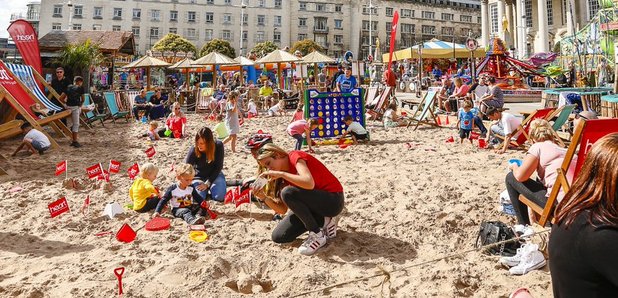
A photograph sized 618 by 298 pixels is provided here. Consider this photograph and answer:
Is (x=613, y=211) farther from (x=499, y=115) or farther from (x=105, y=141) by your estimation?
(x=105, y=141)

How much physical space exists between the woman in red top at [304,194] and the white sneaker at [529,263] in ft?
4.72

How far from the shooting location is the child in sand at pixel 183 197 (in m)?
4.51

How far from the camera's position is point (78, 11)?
182ft

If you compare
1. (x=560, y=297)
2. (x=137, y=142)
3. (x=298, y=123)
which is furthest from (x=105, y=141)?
(x=560, y=297)

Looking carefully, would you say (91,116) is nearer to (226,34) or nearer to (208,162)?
(208,162)

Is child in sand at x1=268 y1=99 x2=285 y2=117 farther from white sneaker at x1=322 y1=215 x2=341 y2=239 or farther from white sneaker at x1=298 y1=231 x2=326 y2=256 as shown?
white sneaker at x1=298 y1=231 x2=326 y2=256

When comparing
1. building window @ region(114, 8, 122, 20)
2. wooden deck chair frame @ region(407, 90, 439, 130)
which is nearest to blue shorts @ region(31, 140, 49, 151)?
wooden deck chair frame @ region(407, 90, 439, 130)

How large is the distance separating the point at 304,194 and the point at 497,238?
1.57 m

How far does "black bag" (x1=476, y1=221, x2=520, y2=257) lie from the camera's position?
10.9ft

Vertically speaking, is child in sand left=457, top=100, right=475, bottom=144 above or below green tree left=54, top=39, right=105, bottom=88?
below

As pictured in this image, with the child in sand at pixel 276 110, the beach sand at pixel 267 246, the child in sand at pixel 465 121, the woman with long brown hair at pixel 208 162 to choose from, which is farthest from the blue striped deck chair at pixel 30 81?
the child in sand at pixel 465 121

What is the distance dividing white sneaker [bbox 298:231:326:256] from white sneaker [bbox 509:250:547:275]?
57.5 inches

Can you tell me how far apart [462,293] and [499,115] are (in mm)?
5951

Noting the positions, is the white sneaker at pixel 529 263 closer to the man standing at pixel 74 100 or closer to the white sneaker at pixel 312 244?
the white sneaker at pixel 312 244
